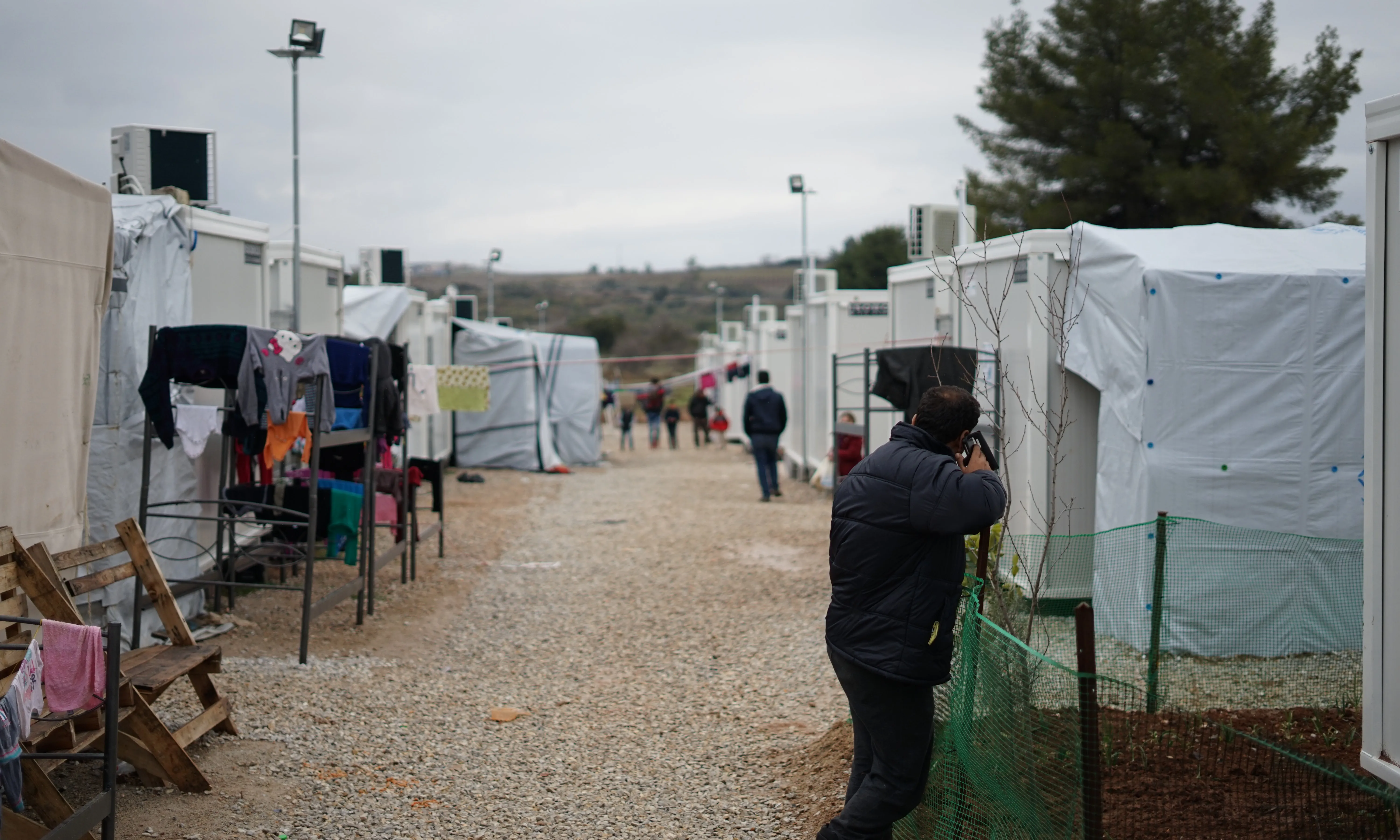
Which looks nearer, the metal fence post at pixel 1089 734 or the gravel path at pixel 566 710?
the metal fence post at pixel 1089 734

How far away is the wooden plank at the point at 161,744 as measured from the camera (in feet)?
14.0

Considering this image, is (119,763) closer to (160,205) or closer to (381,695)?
(381,695)

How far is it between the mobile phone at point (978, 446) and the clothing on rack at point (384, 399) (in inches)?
200

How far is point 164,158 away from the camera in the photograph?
27.2ft

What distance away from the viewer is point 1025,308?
25.9 feet

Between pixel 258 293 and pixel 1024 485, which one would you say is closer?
pixel 1024 485

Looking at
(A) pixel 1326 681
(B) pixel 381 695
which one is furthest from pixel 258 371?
(A) pixel 1326 681

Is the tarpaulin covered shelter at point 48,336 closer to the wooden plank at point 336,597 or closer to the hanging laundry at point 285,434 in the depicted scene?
the hanging laundry at point 285,434

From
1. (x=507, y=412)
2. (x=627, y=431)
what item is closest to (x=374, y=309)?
(x=507, y=412)

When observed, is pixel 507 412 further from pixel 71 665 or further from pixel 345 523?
pixel 71 665

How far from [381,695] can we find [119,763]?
5.52 ft

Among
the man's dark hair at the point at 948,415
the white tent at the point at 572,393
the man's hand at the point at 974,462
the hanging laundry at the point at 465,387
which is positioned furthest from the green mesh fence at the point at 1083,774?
the white tent at the point at 572,393

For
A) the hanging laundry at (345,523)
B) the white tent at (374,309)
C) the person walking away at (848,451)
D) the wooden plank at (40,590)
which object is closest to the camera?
the wooden plank at (40,590)

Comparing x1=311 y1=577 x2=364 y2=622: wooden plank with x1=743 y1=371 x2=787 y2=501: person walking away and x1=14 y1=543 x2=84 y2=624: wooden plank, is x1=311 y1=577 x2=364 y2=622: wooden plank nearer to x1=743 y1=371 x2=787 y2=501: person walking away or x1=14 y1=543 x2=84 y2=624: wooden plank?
x1=14 y1=543 x2=84 y2=624: wooden plank
